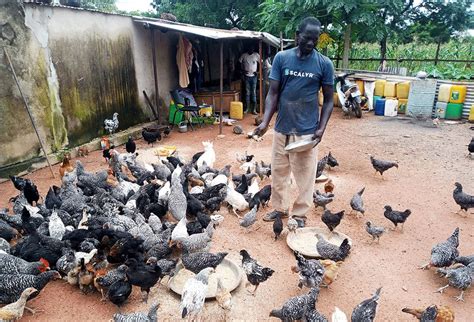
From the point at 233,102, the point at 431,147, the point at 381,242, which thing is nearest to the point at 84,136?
the point at 233,102

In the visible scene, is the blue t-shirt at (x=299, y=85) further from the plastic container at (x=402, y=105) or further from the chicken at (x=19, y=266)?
the plastic container at (x=402, y=105)

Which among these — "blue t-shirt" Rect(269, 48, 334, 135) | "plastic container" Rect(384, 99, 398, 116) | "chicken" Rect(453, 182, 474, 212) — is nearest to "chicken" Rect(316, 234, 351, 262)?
"blue t-shirt" Rect(269, 48, 334, 135)

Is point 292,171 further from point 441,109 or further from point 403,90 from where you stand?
point 403,90

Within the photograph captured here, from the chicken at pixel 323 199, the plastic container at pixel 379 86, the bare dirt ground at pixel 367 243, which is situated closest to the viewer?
the bare dirt ground at pixel 367 243

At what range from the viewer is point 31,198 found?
20.0 feet

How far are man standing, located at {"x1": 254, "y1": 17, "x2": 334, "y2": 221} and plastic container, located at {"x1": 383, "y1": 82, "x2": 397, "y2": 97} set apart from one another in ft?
35.8

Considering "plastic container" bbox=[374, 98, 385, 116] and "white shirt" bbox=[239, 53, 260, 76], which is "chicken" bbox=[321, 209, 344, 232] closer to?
"white shirt" bbox=[239, 53, 260, 76]

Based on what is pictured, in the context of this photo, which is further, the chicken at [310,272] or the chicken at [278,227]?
the chicken at [278,227]

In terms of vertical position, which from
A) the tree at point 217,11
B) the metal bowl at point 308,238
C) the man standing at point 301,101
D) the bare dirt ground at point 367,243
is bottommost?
the bare dirt ground at point 367,243

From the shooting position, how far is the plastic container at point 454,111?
12836 mm

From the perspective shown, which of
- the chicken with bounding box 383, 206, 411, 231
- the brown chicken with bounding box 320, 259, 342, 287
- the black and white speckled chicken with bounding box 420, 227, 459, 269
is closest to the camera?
the brown chicken with bounding box 320, 259, 342, 287

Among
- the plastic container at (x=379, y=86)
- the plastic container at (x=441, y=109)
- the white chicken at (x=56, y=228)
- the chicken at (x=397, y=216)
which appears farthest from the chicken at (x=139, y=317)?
the plastic container at (x=379, y=86)

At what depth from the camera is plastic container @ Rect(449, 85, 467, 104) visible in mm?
12609

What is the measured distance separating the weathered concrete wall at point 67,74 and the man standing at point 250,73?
12.4ft
